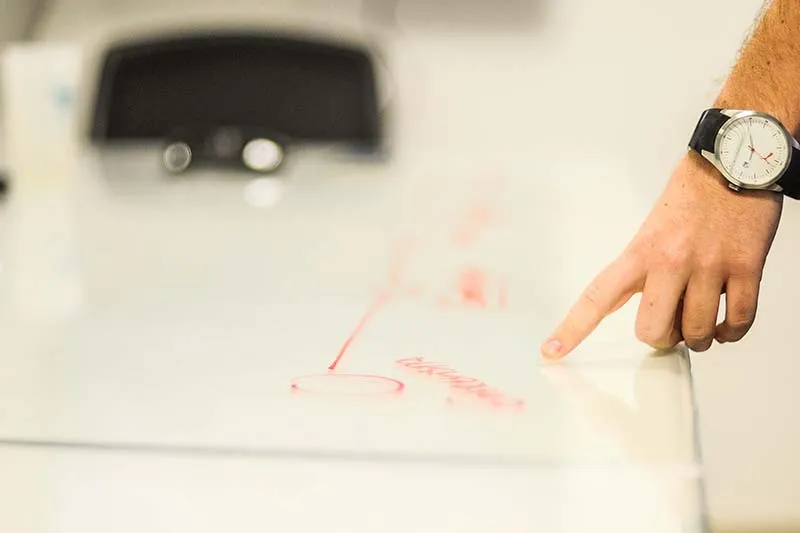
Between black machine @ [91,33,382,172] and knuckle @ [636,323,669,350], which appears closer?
knuckle @ [636,323,669,350]

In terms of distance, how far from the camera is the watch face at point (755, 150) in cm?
49

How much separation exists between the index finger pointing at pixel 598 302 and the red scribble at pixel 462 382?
6 cm

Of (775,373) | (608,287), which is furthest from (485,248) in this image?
(775,373)

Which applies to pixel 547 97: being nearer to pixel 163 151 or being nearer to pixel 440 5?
pixel 440 5

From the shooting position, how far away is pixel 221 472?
1.14 feet

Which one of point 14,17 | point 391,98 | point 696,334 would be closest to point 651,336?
point 696,334

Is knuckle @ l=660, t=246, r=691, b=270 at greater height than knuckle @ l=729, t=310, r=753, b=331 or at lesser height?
greater

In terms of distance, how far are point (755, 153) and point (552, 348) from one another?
162 mm

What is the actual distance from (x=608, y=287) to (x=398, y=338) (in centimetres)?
12

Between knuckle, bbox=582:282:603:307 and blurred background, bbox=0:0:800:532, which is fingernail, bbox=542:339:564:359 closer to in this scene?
knuckle, bbox=582:282:603:307

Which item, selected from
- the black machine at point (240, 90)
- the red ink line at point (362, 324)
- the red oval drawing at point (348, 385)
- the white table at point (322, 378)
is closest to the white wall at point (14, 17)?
the black machine at point (240, 90)

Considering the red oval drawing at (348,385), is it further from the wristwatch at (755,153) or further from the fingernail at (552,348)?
the wristwatch at (755,153)

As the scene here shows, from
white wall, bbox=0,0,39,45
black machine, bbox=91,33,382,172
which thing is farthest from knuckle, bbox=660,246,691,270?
white wall, bbox=0,0,39,45

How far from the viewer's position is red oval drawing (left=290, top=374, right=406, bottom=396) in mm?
427
